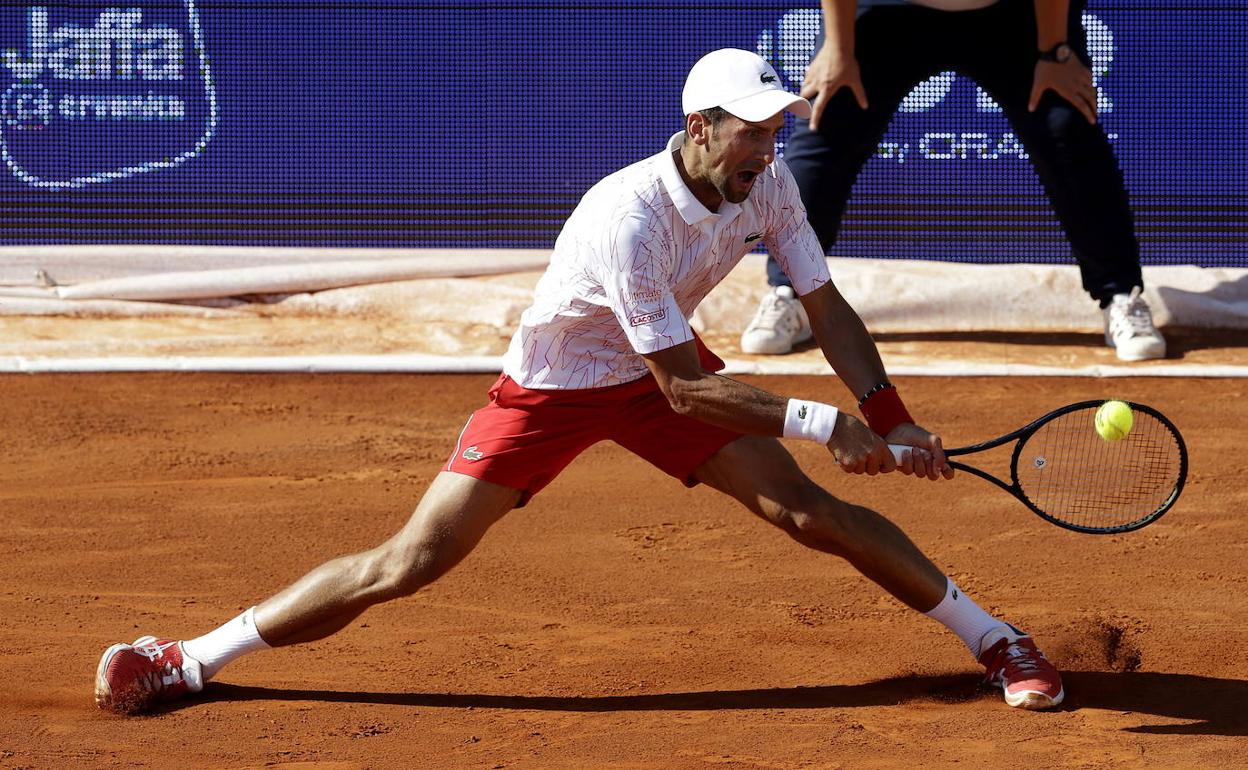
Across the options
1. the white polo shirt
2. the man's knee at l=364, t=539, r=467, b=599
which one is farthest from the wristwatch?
the man's knee at l=364, t=539, r=467, b=599

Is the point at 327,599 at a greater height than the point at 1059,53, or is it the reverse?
the point at 1059,53

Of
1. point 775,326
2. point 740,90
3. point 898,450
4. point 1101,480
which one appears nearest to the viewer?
point 740,90

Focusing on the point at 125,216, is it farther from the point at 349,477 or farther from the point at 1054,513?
the point at 1054,513

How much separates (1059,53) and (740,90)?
3677mm

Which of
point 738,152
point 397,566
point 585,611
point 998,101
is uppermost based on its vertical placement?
point 738,152

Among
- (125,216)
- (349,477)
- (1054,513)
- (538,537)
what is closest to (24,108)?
(125,216)

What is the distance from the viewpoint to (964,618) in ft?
12.4

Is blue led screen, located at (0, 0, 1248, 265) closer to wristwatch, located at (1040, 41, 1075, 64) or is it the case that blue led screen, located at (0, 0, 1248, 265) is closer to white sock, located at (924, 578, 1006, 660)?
wristwatch, located at (1040, 41, 1075, 64)

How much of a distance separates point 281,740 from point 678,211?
1446mm

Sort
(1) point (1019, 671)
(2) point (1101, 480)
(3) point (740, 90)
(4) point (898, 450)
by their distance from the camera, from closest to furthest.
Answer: (3) point (740, 90) < (4) point (898, 450) < (1) point (1019, 671) < (2) point (1101, 480)

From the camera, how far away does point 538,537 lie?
498cm

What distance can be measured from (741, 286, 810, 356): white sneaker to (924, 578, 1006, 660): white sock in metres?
3.23

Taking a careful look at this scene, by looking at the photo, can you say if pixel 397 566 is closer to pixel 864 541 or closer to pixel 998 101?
pixel 864 541

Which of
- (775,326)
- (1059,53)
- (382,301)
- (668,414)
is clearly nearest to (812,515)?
(668,414)
